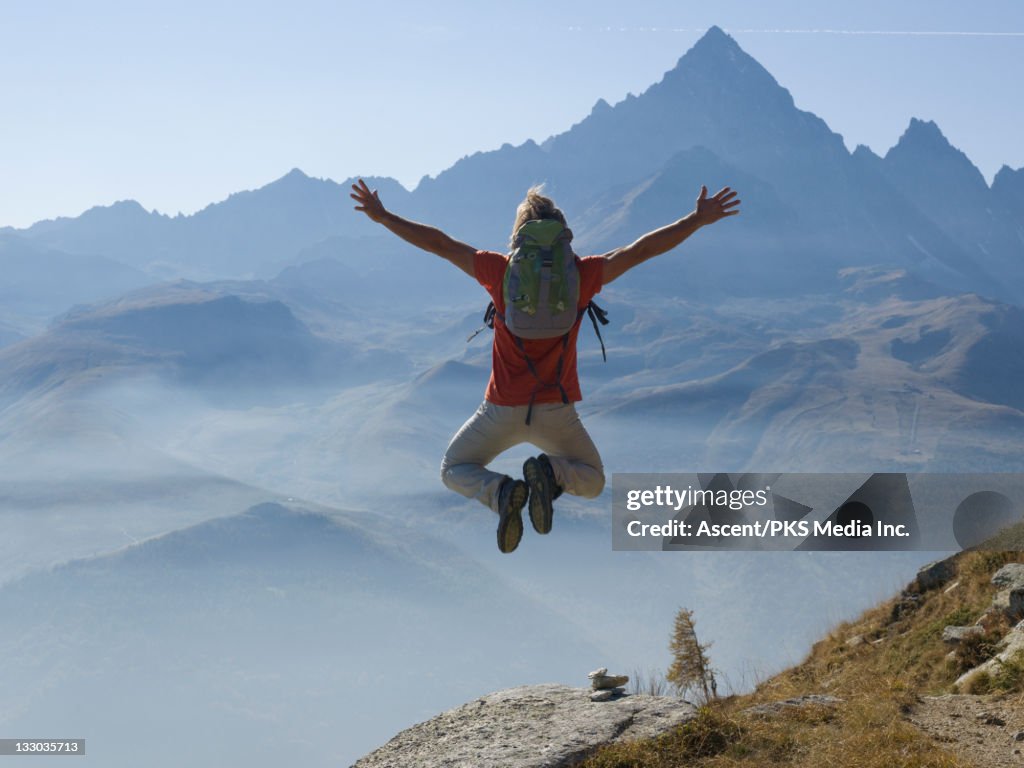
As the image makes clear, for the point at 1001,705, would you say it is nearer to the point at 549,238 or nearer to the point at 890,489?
the point at 549,238

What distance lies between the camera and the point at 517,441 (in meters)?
10.9

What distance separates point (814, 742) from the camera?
1137 centimetres

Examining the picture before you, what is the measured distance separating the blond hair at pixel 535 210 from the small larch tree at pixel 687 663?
11518mm

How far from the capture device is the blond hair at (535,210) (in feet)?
35.8

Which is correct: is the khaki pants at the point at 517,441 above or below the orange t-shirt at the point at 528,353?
below

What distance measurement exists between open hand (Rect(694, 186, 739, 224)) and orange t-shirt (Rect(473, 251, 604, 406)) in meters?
1.28

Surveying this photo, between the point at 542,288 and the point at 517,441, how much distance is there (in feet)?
5.80

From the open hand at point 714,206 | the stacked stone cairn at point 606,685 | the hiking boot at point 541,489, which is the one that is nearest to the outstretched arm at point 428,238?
the hiking boot at point 541,489

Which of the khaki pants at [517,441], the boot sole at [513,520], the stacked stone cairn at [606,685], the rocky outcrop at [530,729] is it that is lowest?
the rocky outcrop at [530,729]

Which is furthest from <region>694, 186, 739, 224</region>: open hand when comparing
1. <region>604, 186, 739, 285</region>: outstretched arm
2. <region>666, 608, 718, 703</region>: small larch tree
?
<region>666, 608, 718, 703</region>: small larch tree

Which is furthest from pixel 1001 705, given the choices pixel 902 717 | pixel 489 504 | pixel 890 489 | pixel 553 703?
pixel 890 489

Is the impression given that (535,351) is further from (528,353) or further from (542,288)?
(542,288)

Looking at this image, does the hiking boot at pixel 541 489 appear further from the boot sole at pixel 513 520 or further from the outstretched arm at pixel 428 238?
the outstretched arm at pixel 428 238

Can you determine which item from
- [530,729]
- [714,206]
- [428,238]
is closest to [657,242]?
[714,206]
